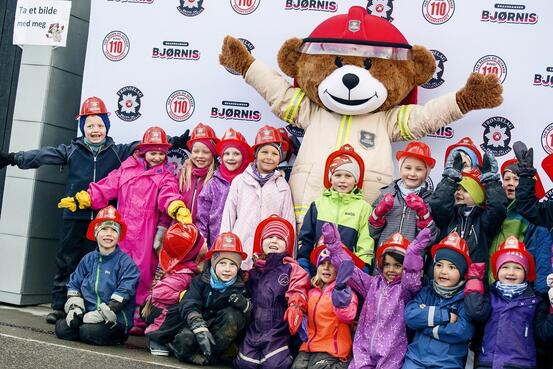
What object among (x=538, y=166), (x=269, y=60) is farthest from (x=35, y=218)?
(x=538, y=166)

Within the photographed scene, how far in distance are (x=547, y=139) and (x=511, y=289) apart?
6.22ft

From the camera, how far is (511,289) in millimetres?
4910

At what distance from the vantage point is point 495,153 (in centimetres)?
648

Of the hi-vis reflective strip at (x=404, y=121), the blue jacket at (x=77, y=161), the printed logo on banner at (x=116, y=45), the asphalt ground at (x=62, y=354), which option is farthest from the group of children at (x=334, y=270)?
the printed logo on banner at (x=116, y=45)

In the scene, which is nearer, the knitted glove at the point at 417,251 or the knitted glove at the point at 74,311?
the knitted glove at the point at 417,251

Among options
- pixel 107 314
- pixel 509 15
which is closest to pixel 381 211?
pixel 107 314

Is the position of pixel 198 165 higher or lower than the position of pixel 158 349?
higher

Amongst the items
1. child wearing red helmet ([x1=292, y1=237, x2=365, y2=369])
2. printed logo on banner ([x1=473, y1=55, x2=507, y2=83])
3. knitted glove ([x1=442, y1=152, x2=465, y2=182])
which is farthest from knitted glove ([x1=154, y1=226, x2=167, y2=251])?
printed logo on banner ([x1=473, y1=55, x2=507, y2=83])

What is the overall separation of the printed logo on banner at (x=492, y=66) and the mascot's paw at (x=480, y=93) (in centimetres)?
43

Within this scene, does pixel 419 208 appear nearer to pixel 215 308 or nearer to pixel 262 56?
pixel 215 308

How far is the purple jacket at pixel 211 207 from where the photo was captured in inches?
255

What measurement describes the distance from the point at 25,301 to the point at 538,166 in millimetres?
4420

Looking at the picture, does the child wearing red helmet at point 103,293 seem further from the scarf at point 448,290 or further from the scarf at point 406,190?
the scarf at point 448,290

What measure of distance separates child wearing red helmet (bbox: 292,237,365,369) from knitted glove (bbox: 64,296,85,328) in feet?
5.10
